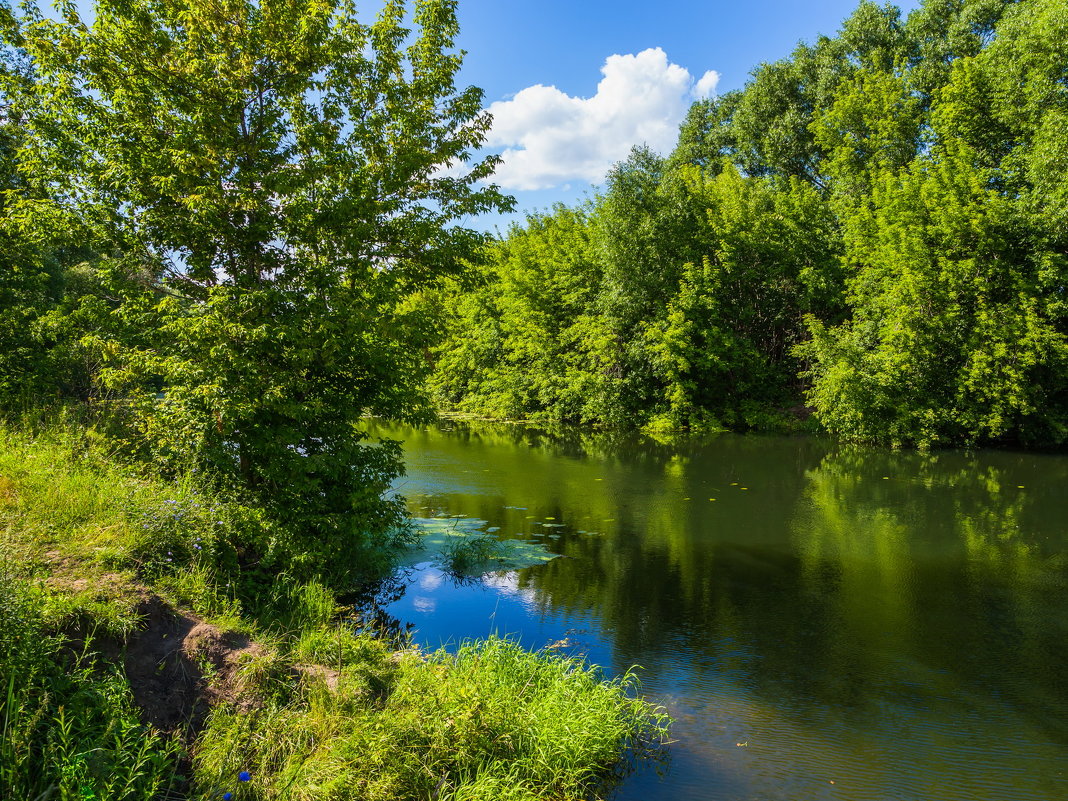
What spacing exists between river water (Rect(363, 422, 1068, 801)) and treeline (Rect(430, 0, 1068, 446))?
19.7 ft

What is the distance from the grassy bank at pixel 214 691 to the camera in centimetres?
365

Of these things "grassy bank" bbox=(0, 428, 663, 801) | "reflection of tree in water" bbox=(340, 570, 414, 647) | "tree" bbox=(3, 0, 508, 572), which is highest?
"tree" bbox=(3, 0, 508, 572)

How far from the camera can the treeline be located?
20750 mm

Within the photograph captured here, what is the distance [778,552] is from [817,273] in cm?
1970

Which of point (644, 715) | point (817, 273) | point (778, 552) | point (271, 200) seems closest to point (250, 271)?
point (271, 200)

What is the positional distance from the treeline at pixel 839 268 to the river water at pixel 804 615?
19.7ft

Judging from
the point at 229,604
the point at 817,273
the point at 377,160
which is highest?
the point at 817,273

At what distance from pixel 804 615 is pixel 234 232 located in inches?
322

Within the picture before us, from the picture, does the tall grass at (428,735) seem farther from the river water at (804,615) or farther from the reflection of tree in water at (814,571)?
the reflection of tree in water at (814,571)

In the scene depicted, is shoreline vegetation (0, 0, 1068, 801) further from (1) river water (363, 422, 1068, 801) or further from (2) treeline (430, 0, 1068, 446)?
(2) treeline (430, 0, 1068, 446)

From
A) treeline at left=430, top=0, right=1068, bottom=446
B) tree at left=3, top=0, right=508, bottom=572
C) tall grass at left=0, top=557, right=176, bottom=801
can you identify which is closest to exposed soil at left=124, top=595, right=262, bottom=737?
tall grass at left=0, top=557, right=176, bottom=801

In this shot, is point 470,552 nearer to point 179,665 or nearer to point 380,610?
point 380,610

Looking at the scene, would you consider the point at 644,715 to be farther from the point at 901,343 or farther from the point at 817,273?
the point at 817,273

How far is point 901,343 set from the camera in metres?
21.4
